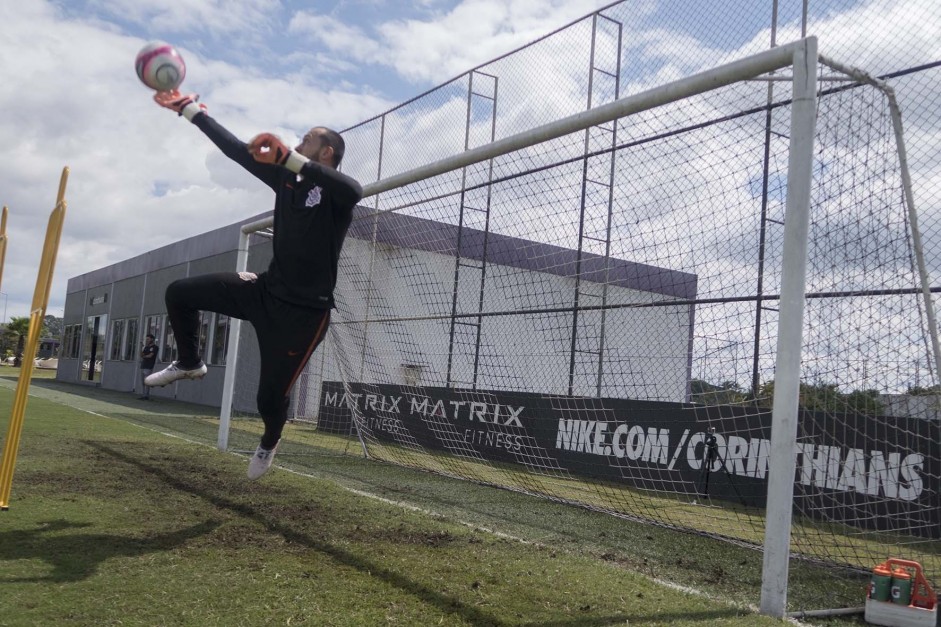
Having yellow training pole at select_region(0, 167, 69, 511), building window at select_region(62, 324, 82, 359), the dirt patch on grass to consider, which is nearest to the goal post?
the dirt patch on grass

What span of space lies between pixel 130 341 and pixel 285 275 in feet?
97.2

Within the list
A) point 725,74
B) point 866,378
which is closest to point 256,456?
point 725,74

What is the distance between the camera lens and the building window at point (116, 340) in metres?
32.7

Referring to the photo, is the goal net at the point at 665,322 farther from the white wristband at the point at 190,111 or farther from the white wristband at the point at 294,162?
the white wristband at the point at 190,111

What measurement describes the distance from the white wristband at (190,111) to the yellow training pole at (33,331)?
1.36m

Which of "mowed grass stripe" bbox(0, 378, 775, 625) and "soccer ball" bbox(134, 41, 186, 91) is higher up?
"soccer ball" bbox(134, 41, 186, 91)

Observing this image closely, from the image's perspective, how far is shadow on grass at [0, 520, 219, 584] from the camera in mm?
3775

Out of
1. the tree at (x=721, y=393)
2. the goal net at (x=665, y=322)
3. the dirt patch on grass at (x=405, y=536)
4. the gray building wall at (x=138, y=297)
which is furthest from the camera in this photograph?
the gray building wall at (x=138, y=297)

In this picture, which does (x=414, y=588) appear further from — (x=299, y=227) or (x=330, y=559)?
(x=299, y=227)

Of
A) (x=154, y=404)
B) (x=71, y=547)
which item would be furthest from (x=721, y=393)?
(x=154, y=404)

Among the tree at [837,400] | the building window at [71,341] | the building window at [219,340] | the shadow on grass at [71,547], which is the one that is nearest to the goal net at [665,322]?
the tree at [837,400]

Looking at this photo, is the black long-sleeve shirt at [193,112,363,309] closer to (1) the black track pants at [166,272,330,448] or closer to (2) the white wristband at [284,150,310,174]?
(1) the black track pants at [166,272,330,448]

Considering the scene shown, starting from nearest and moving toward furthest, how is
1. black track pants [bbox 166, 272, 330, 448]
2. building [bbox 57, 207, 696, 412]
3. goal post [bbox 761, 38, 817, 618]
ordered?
goal post [bbox 761, 38, 817, 618] < black track pants [bbox 166, 272, 330, 448] < building [bbox 57, 207, 696, 412]

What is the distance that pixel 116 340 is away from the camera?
33.2m
